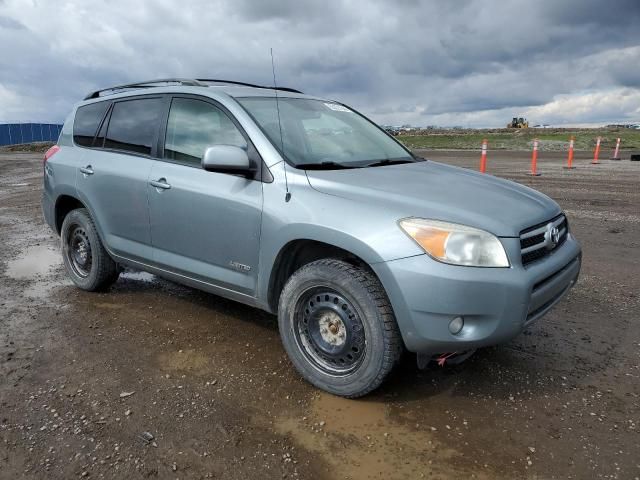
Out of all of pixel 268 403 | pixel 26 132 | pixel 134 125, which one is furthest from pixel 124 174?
pixel 26 132

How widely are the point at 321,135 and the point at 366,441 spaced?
214 centimetres

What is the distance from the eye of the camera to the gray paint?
2711 millimetres

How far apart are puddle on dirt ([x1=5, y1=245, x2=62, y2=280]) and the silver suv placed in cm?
153

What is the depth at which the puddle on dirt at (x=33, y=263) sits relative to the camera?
5729 mm

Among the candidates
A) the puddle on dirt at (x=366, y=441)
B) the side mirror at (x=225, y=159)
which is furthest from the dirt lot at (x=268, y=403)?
the side mirror at (x=225, y=159)

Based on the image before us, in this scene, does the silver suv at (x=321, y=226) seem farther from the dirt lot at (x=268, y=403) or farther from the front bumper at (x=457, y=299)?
the dirt lot at (x=268, y=403)

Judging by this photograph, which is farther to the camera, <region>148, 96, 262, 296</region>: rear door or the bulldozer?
the bulldozer

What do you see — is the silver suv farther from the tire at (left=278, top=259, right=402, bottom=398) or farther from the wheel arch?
the wheel arch

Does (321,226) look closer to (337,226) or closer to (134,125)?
(337,226)

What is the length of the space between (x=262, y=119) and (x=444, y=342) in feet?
6.34

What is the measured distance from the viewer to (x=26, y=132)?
5112 centimetres

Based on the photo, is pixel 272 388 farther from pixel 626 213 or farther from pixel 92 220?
pixel 626 213

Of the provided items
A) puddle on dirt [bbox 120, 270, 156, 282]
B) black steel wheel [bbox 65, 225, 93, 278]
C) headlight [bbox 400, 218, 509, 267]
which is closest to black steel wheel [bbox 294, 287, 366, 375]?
headlight [bbox 400, 218, 509, 267]

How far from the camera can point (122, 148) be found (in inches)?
176
